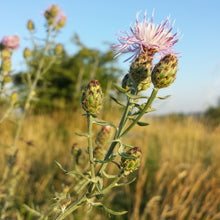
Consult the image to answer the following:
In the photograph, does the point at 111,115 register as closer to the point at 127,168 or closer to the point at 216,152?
the point at 216,152

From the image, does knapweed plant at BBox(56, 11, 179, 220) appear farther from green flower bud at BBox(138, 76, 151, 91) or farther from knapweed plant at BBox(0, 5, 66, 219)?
knapweed plant at BBox(0, 5, 66, 219)

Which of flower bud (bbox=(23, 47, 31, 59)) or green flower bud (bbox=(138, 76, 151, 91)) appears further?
flower bud (bbox=(23, 47, 31, 59))

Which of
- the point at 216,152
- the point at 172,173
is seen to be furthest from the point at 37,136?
the point at 216,152

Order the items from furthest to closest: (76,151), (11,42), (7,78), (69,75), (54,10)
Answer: (69,75)
(54,10)
(11,42)
(7,78)
(76,151)

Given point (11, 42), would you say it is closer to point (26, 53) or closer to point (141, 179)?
point (26, 53)

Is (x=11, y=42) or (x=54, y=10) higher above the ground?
(x=54, y=10)

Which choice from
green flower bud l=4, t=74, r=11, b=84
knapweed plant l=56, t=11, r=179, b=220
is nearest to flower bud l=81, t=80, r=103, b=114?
knapweed plant l=56, t=11, r=179, b=220

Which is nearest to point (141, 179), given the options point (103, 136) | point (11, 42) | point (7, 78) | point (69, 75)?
point (103, 136)

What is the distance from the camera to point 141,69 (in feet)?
2.65

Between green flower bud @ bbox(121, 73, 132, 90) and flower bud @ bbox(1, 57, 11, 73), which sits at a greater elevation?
flower bud @ bbox(1, 57, 11, 73)

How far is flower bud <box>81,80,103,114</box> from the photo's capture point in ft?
2.67

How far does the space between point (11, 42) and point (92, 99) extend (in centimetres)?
142

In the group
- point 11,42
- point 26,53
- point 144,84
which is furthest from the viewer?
point 26,53

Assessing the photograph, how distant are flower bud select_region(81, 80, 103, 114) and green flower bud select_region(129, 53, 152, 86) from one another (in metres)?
0.13
